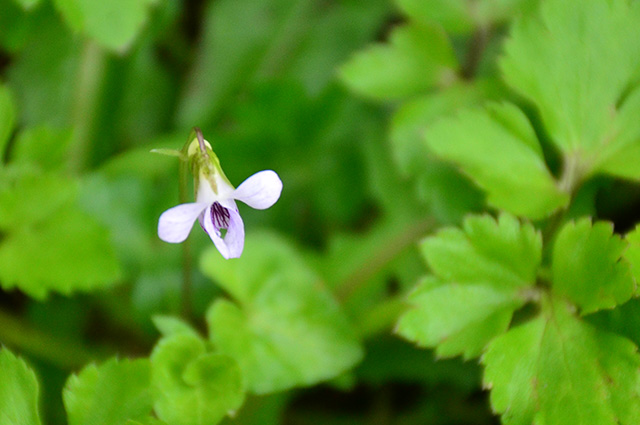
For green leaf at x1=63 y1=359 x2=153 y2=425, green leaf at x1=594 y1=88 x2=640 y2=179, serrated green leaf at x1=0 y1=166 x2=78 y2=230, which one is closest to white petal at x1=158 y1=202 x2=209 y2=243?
green leaf at x1=63 y1=359 x2=153 y2=425

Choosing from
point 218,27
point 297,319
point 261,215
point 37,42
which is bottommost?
point 297,319

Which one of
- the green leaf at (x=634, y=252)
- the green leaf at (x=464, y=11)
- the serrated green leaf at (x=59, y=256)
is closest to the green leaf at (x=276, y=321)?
the serrated green leaf at (x=59, y=256)

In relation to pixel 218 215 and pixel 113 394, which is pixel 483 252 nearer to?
pixel 218 215

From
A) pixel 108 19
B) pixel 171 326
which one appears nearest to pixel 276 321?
pixel 171 326

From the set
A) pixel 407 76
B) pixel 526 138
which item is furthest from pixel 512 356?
pixel 407 76

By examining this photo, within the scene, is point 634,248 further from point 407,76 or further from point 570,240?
point 407,76

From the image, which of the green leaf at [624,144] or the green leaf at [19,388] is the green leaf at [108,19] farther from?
the green leaf at [624,144]

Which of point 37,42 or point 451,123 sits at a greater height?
point 37,42
